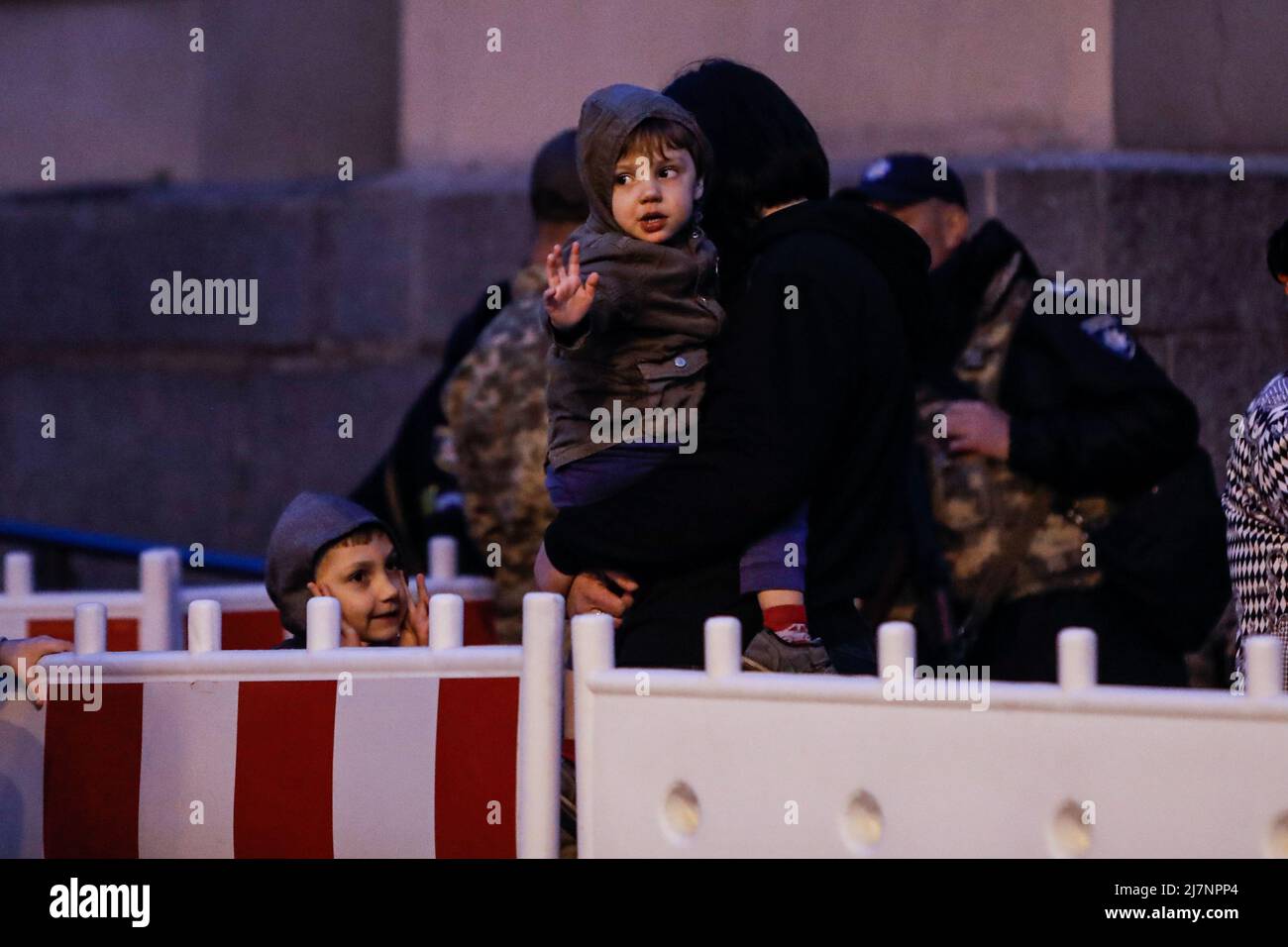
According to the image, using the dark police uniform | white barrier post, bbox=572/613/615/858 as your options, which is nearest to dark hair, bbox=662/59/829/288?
white barrier post, bbox=572/613/615/858

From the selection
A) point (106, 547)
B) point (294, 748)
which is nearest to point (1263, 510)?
point (294, 748)

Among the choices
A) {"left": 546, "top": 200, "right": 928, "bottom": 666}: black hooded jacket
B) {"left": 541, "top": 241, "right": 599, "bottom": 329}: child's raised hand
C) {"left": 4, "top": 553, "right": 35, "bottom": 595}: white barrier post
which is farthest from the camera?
{"left": 4, "top": 553, "right": 35, "bottom": 595}: white barrier post

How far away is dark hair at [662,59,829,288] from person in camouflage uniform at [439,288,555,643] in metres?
1.55

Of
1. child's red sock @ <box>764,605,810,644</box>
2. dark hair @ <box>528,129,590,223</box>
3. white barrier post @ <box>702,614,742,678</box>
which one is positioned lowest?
white barrier post @ <box>702,614,742,678</box>

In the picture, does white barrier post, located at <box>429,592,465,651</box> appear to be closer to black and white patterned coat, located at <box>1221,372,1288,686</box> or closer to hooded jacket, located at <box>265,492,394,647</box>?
hooded jacket, located at <box>265,492,394,647</box>

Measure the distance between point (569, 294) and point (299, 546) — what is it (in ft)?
4.16

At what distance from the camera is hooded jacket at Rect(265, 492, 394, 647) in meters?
4.99

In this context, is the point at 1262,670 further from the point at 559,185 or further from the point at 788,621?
the point at 559,185

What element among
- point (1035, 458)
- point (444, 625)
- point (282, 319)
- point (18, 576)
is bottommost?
point (444, 625)

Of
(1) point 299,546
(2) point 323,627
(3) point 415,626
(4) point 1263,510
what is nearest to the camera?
(2) point 323,627

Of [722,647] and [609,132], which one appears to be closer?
[722,647]

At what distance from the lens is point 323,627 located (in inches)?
171

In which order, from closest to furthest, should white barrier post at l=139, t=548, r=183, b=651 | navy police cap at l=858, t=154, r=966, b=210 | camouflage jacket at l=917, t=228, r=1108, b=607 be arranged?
white barrier post at l=139, t=548, r=183, b=651 → camouflage jacket at l=917, t=228, r=1108, b=607 → navy police cap at l=858, t=154, r=966, b=210
